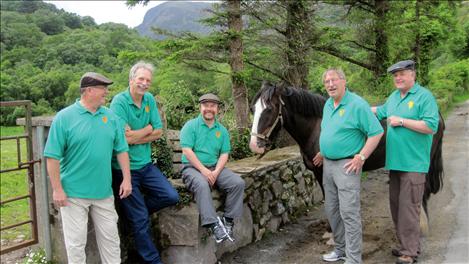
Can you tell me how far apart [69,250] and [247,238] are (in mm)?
2345

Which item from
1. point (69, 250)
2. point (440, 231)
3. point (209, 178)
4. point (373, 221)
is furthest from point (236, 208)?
point (440, 231)

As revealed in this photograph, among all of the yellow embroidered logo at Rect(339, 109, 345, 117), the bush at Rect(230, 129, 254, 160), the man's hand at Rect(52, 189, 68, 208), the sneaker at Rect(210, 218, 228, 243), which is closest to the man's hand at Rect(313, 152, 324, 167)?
the yellow embroidered logo at Rect(339, 109, 345, 117)

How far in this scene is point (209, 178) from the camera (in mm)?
4133

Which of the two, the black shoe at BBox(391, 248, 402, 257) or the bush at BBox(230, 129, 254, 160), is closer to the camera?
the black shoe at BBox(391, 248, 402, 257)

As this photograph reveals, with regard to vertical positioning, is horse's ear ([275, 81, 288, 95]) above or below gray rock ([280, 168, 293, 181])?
above

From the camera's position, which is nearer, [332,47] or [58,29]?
[332,47]

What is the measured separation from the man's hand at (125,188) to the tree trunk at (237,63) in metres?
3.89

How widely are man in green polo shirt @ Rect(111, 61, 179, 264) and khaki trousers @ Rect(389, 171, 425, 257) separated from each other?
89.3 inches

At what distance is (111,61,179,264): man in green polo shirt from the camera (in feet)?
12.3

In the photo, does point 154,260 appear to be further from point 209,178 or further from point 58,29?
point 58,29

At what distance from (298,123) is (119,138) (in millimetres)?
2164

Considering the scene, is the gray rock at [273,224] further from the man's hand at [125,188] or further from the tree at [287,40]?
the tree at [287,40]

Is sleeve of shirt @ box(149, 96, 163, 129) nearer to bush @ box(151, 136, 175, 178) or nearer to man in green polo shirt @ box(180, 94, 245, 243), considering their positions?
man in green polo shirt @ box(180, 94, 245, 243)

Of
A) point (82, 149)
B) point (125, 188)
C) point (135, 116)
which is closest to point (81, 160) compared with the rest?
point (82, 149)
